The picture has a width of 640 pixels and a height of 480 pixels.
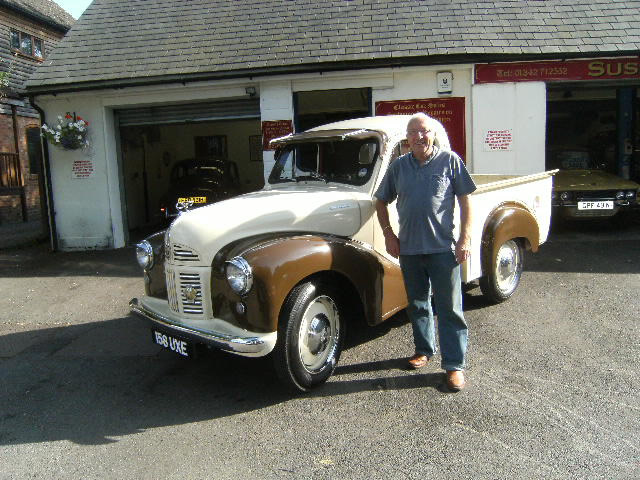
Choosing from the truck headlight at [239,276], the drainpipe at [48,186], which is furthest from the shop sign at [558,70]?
the drainpipe at [48,186]

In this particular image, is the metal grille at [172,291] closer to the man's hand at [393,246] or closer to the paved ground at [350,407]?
the paved ground at [350,407]

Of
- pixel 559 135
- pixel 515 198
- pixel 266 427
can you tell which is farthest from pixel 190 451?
pixel 559 135

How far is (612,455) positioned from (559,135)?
11.4 meters

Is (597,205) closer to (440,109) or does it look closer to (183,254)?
(440,109)

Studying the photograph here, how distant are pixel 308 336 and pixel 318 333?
0.35ft

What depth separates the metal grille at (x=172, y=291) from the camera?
3984 mm

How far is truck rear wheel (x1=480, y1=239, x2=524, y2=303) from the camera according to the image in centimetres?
555

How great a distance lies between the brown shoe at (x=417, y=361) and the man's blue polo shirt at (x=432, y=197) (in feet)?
3.01

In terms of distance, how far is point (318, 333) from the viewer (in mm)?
3994

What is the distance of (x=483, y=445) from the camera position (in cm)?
315

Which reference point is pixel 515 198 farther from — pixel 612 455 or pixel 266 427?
pixel 266 427

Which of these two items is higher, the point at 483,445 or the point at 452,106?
the point at 452,106

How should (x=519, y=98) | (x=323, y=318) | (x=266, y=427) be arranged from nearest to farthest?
(x=266, y=427) < (x=323, y=318) < (x=519, y=98)

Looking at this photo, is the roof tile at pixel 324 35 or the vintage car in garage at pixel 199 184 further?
the vintage car in garage at pixel 199 184
